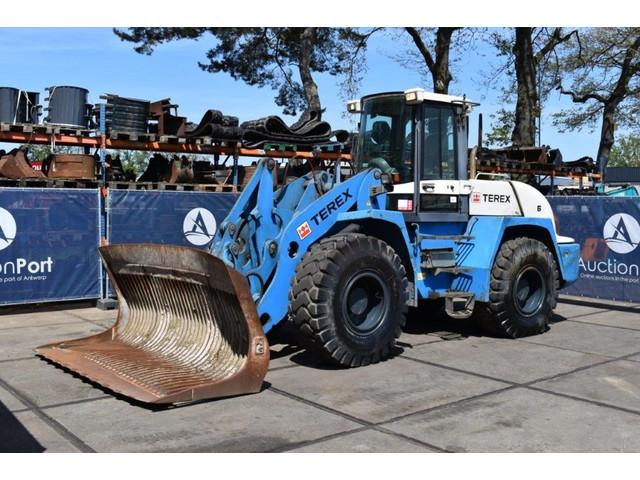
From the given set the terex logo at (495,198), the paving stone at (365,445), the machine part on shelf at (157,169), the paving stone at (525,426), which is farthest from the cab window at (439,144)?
the machine part on shelf at (157,169)

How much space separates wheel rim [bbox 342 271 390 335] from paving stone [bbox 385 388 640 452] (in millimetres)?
1508

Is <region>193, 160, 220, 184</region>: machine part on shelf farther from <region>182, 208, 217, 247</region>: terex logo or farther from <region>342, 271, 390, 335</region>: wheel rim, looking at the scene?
<region>342, 271, 390, 335</region>: wheel rim

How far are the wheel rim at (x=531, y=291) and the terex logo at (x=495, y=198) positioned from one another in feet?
3.09

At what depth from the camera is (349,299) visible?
22.6 feet

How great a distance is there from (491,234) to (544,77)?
2336cm

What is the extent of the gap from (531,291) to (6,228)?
766 cm

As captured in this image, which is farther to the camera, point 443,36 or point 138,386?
point 443,36

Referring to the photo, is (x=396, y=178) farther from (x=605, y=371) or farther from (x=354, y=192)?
(x=605, y=371)

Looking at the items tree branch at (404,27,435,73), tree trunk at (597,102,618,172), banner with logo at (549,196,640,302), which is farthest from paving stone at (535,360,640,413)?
tree trunk at (597,102,618,172)

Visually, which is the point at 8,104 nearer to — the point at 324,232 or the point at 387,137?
the point at 387,137

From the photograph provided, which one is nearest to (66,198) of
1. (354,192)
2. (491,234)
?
(354,192)

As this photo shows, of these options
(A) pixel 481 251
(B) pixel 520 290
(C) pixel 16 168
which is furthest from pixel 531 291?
(C) pixel 16 168

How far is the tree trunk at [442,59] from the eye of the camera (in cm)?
2191

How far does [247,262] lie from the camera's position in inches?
289
